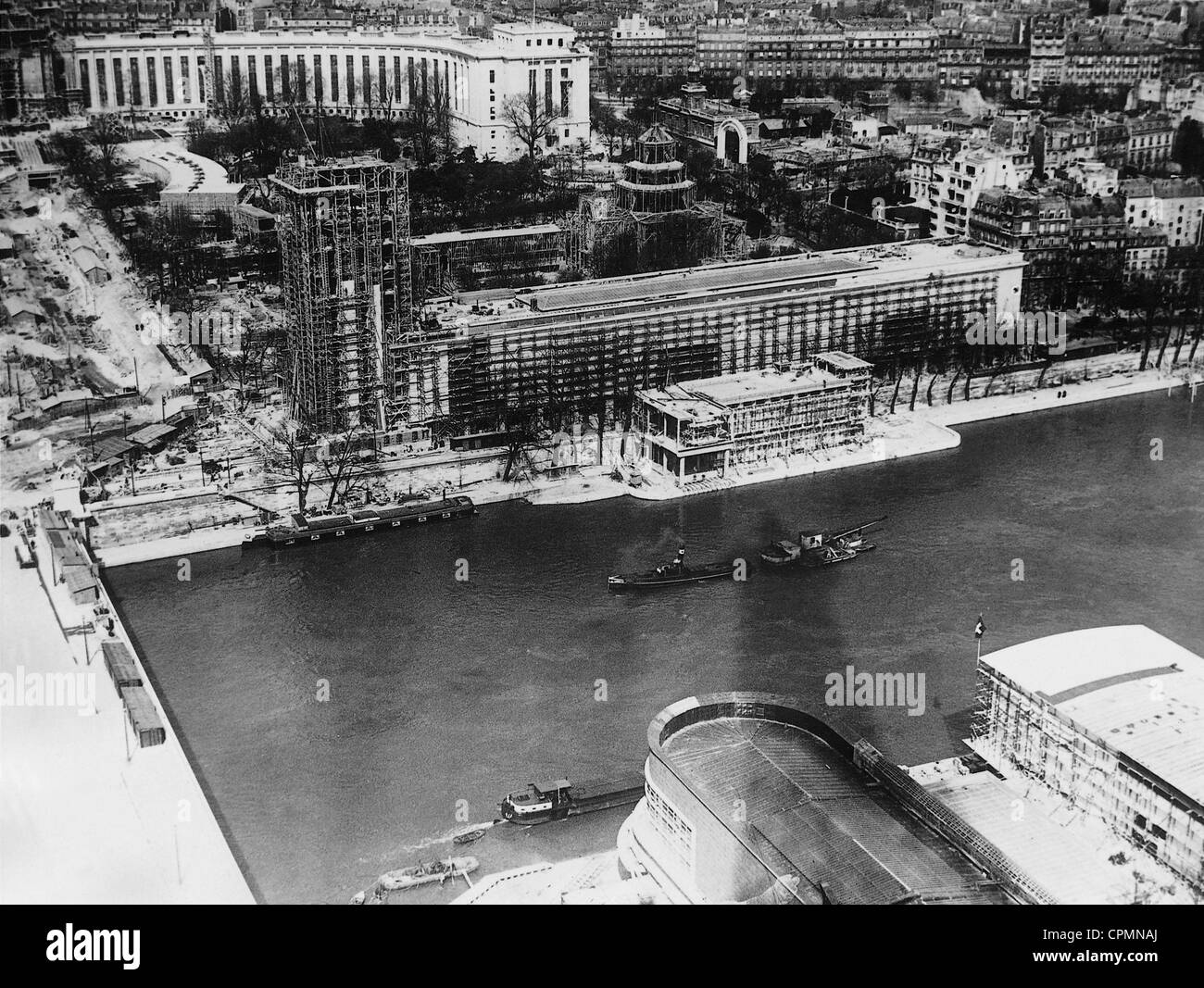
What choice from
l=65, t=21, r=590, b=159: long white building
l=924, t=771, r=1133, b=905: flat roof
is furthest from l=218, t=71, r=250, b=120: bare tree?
l=924, t=771, r=1133, b=905: flat roof

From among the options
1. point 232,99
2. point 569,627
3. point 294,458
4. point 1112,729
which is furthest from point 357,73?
point 1112,729

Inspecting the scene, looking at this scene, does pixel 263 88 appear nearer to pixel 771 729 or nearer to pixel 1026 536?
pixel 1026 536

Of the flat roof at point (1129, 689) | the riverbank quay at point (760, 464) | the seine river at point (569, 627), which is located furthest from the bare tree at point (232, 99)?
the flat roof at point (1129, 689)

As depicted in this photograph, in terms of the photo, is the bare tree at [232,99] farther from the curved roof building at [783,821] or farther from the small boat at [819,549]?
the curved roof building at [783,821]

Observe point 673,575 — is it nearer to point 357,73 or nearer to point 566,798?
point 566,798

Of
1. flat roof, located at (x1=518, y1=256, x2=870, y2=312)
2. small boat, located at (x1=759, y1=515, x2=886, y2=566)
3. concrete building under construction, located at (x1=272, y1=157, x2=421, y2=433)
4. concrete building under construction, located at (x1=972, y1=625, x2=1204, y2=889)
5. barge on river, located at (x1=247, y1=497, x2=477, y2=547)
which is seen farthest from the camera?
flat roof, located at (x1=518, y1=256, x2=870, y2=312)

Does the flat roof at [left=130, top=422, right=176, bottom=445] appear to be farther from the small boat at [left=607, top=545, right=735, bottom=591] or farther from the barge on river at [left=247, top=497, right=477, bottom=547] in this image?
the small boat at [left=607, top=545, right=735, bottom=591]
